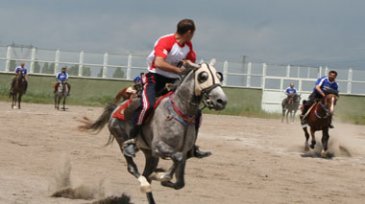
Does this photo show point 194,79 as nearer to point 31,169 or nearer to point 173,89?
point 173,89

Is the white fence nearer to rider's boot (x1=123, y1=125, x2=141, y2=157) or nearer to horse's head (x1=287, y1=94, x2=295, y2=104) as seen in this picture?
horse's head (x1=287, y1=94, x2=295, y2=104)

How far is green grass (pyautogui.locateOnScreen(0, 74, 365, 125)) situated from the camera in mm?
46094

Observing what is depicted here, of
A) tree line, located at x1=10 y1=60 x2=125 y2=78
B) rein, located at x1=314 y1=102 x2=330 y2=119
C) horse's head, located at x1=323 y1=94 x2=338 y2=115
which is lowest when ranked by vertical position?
rein, located at x1=314 y1=102 x2=330 y2=119

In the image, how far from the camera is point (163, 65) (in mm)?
9477

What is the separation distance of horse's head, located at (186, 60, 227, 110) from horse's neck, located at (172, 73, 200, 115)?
111 millimetres

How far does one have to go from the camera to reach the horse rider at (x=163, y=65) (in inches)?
373

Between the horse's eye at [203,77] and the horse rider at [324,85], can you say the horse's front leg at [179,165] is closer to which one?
the horse's eye at [203,77]

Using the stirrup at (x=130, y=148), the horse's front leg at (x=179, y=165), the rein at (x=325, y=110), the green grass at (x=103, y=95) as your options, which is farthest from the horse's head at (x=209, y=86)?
the green grass at (x=103, y=95)

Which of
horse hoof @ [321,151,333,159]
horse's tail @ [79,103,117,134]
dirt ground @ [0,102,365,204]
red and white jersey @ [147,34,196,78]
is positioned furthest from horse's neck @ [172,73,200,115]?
horse hoof @ [321,151,333,159]

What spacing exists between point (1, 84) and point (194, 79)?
4105 centimetres

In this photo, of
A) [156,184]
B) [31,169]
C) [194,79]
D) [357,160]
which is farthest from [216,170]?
[194,79]

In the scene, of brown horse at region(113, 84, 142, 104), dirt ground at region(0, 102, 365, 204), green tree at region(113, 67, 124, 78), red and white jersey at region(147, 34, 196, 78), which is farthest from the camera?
green tree at region(113, 67, 124, 78)

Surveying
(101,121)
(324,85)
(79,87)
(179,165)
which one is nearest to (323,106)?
(324,85)

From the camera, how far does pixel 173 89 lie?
31.7 ft
